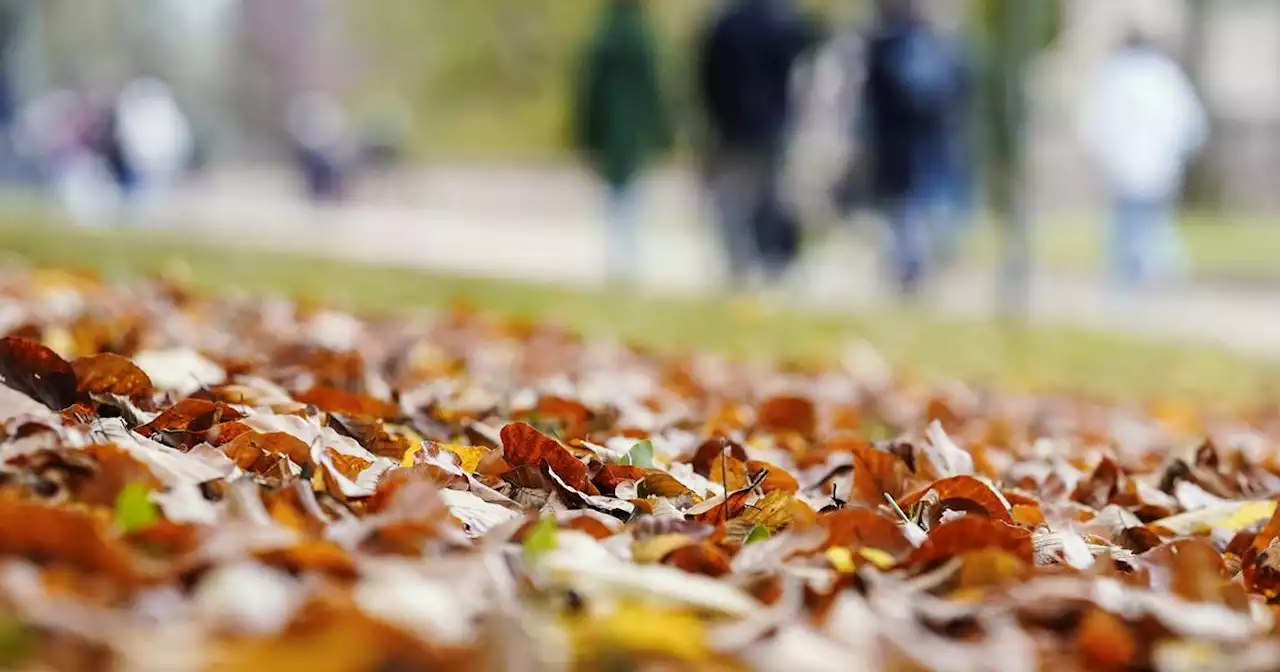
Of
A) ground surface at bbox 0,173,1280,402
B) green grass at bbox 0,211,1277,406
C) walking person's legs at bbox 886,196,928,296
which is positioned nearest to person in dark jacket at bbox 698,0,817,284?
walking person's legs at bbox 886,196,928,296

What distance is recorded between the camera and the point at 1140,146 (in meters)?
10.8

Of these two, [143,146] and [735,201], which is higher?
[735,201]

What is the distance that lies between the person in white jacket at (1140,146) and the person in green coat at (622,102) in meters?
3.16

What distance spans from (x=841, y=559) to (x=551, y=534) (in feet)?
1.13

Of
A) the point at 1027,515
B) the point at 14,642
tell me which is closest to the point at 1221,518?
the point at 1027,515

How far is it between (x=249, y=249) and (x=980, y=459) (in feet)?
22.4

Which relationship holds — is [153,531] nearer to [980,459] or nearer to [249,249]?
[980,459]

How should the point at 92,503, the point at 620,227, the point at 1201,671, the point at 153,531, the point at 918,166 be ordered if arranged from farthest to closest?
the point at 620,227, the point at 918,166, the point at 92,503, the point at 153,531, the point at 1201,671

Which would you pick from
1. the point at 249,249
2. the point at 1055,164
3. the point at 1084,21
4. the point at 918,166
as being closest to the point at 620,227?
the point at 918,166

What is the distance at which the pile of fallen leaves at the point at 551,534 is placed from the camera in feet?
4.44

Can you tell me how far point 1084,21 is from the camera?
83.4 ft

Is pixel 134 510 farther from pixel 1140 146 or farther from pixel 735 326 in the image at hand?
pixel 1140 146

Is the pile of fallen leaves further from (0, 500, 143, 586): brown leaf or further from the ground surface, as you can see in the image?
the ground surface

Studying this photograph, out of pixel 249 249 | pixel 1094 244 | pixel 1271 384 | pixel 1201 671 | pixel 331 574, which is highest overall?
pixel 331 574
